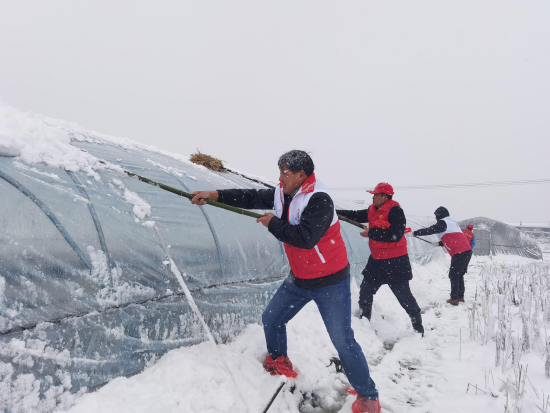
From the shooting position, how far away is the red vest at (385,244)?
394 cm

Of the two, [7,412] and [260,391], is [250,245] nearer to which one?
[260,391]

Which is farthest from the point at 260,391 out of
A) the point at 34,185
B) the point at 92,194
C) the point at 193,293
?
the point at 34,185

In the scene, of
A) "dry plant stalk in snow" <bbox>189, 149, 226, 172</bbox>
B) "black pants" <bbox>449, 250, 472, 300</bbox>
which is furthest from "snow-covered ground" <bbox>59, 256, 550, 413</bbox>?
"dry plant stalk in snow" <bbox>189, 149, 226, 172</bbox>

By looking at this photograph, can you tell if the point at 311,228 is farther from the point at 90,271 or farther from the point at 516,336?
the point at 516,336

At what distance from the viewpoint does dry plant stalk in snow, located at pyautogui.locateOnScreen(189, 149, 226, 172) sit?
599 cm

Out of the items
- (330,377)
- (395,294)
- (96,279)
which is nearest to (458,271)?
(395,294)

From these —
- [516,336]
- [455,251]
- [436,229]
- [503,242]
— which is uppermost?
[436,229]

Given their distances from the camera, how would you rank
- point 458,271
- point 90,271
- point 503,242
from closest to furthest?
point 90,271
point 458,271
point 503,242

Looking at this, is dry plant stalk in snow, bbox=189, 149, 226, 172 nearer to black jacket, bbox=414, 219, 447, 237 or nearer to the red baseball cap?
the red baseball cap

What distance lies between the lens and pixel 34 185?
2.29 meters

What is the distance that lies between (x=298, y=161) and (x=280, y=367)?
5.90 ft

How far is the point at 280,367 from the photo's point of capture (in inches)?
111

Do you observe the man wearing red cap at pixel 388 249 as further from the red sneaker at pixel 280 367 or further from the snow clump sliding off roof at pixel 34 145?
the snow clump sliding off roof at pixel 34 145

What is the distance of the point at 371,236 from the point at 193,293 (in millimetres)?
2203
